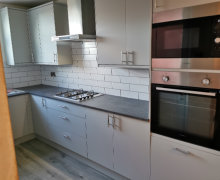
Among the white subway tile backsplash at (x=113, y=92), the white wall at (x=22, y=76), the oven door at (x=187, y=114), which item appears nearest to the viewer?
the oven door at (x=187, y=114)

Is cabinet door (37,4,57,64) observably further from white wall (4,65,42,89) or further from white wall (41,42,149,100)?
white wall (4,65,42,89)

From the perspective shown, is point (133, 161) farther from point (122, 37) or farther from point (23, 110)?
point (23, 110)

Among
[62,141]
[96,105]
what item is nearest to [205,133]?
[96,105]

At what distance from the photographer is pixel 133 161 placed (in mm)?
1997

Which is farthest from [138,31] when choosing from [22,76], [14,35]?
[22,76]

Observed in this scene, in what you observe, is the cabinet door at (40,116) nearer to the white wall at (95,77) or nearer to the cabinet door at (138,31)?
the white wall at (95,77)

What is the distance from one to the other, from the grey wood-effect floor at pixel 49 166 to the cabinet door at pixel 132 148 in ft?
1.39

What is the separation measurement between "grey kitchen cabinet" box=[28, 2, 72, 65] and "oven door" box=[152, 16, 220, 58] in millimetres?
1883

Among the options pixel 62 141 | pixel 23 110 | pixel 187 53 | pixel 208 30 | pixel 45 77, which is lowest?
pixel 62 141

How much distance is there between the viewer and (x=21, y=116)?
317cm

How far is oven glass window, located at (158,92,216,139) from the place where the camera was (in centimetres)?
142

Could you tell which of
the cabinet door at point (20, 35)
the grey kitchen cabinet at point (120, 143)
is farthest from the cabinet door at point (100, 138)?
the cabinet door at point (20, 35)

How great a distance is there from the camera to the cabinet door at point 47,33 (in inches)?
115

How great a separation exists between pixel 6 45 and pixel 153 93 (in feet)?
9.65
